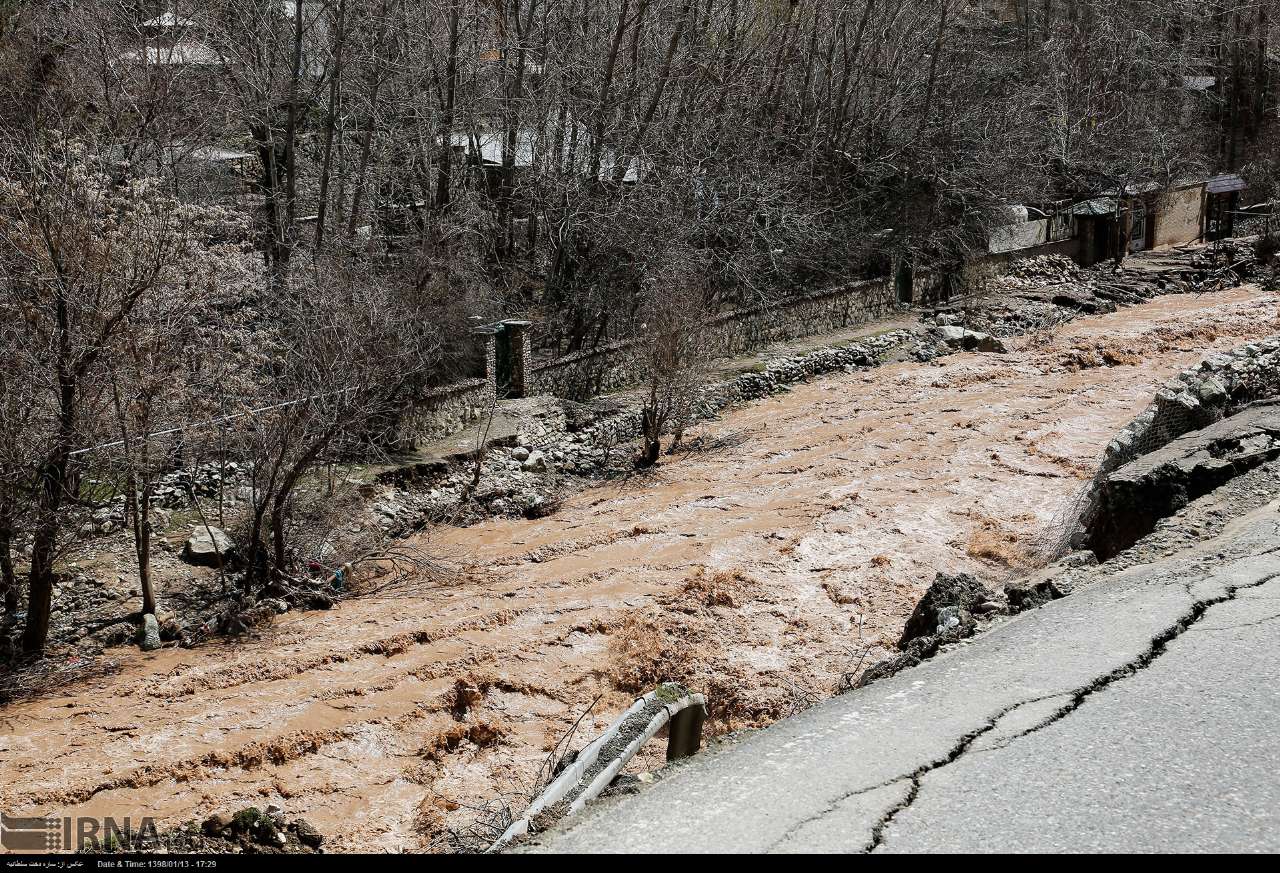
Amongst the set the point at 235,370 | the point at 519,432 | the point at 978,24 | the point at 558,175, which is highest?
the point at 978,24

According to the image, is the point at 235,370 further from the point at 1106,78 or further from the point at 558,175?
the point at 1106,78

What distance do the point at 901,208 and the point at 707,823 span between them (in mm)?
25297

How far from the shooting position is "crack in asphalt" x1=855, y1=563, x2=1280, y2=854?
4.39 m

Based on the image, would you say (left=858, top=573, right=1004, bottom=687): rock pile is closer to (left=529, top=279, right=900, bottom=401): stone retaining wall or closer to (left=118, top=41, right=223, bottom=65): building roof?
(left=529, top=279, right=900, bottom=401): stone retaining wall

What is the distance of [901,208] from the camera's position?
2783cm

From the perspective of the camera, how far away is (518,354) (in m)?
17.8

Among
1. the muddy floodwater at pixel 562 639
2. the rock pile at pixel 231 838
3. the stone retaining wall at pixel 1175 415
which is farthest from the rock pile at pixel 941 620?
the rock pile at pixel 231 838

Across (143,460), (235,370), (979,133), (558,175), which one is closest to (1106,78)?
(979,133)

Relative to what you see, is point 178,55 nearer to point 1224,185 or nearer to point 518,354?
point 518,354

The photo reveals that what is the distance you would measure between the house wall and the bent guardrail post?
3150cm

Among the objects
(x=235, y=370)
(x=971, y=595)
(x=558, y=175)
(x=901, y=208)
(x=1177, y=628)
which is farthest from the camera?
(x=901, y=208)

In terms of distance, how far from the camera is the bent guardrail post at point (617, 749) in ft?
15.9

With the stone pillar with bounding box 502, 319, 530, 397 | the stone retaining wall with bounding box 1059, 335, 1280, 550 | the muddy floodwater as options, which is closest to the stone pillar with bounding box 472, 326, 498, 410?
the stone pillar with bounding box 502, 319, 530, 397

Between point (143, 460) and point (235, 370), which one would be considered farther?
point (235, 370)
